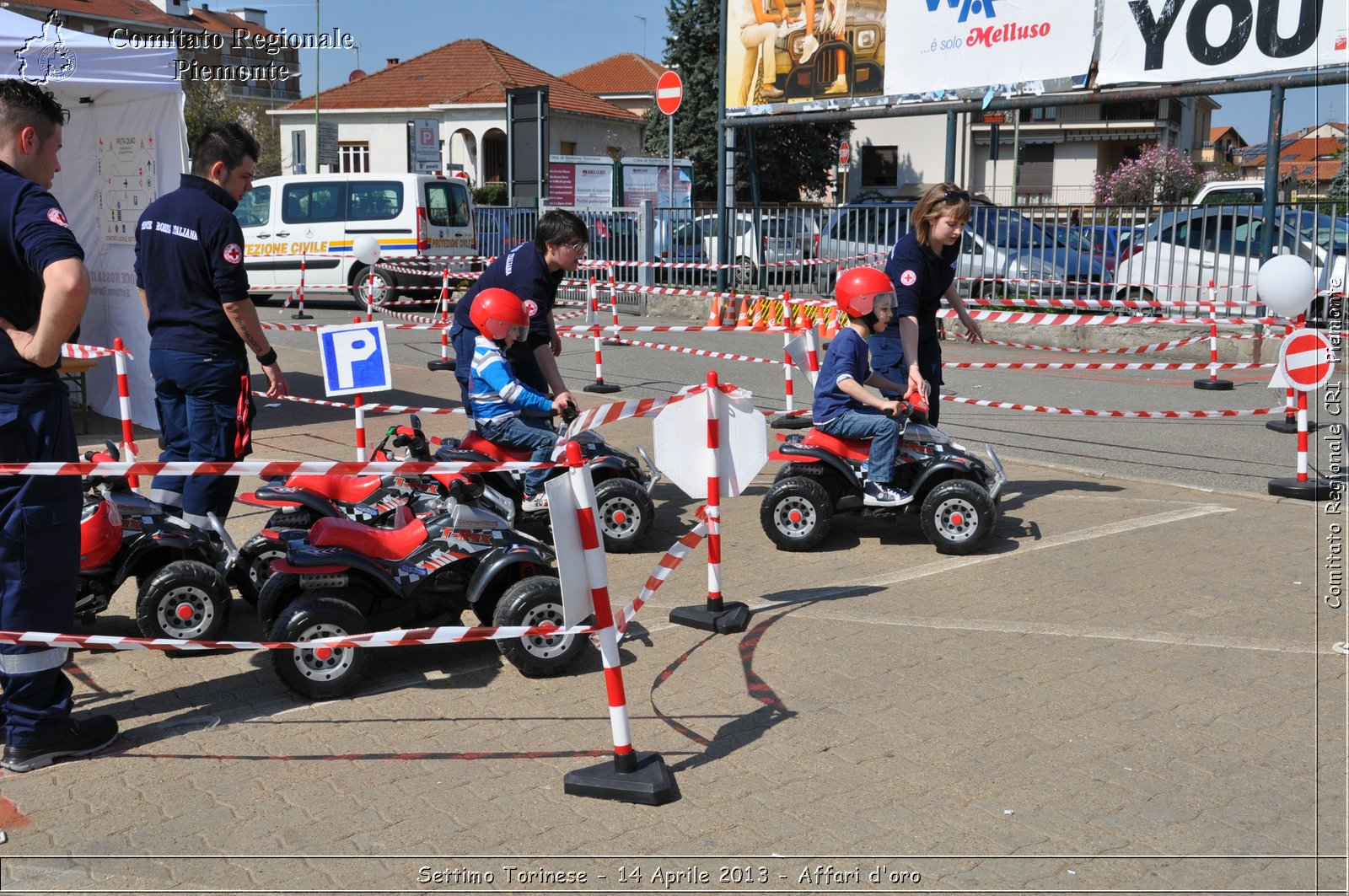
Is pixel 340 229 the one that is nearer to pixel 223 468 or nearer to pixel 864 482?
pixel 864 482

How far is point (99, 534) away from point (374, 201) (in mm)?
16429

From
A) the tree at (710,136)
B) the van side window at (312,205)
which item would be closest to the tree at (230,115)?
the van side window at (312,205)

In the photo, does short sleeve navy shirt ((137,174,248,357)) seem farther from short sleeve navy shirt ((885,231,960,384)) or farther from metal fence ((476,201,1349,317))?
metal fence ((476,201,1349,317))

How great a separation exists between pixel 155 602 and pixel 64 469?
4.28 feet

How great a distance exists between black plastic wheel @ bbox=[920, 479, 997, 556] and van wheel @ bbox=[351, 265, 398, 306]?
49.9ft

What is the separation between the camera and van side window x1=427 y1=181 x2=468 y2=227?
816 inches

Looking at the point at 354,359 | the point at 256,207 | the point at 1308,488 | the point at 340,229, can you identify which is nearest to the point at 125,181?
the point at 354,359

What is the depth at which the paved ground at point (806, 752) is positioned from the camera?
3430mm

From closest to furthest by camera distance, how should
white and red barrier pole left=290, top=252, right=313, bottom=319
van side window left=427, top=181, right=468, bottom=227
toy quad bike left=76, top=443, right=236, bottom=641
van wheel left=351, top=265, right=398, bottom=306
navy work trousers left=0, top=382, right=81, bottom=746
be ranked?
1. navy work trousers left=0, top=382, right=81, bottom=746
2. toy quad bike left=76, top=443, right=236, bottom=641
3. white and red barrier pole left=290, top=252, right=313, bottom=319
4. van wheel left=351, top=265, right=398, bottom=306
5. van side window left=427, top=181, right=468, bottom=227

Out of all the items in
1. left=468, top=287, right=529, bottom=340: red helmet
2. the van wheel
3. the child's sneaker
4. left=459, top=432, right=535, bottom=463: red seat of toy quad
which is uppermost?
the van wheel

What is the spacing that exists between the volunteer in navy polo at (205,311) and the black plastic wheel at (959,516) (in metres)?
3.51

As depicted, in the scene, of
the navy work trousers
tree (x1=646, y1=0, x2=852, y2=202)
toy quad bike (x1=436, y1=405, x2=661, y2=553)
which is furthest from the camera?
tree (x1=646, y1=0, x2=852, y2=202)

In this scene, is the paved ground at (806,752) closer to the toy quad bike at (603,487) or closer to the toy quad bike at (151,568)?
the toy quad bike at (151,568)

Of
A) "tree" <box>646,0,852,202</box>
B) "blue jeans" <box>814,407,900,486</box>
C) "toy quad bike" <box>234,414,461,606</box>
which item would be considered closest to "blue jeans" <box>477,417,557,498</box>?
"toy quad bike" <box>234,414,461,606</box>
